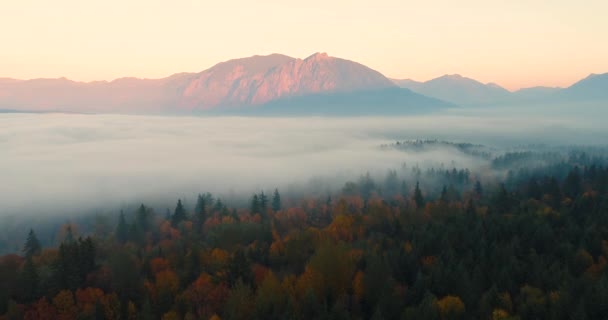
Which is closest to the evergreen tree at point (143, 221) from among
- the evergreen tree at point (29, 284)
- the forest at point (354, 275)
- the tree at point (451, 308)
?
the forest at point (354, 275)

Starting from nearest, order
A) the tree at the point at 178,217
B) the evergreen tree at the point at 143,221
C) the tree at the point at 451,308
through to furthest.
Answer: the tree at the point at 451,308 < the evergreen tree at the point at 143,221 < the tree at the point at 178,217

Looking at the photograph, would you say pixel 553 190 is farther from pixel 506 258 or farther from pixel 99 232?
pixel 99 232

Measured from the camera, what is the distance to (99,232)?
100812 millimetres

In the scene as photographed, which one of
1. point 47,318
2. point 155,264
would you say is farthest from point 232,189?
point 47,318

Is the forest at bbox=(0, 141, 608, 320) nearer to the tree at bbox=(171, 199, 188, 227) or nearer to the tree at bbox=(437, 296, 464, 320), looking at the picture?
the tree at bbox=(437, 296, 464, 320)

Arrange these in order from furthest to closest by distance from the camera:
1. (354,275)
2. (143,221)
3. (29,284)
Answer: (143,221) → (354,275) → (29,284)

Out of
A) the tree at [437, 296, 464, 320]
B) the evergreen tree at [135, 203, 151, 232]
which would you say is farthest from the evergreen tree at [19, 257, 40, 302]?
the tree at [437, 296, 464, 320]

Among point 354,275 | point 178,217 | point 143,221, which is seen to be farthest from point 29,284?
point 178,217

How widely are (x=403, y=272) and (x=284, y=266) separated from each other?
1552cm

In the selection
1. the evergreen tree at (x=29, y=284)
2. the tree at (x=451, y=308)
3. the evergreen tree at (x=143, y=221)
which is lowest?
the evergreen tree at (x=143, y=221)

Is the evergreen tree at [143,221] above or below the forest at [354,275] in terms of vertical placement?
below

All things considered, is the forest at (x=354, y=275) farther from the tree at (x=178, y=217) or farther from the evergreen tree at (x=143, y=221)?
the tree at (x=178, y=217)

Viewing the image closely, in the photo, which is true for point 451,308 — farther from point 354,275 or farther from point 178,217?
point 178,217

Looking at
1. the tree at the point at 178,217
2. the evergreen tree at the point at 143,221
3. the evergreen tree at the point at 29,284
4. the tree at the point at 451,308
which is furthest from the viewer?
the tree at the point at 178,217
